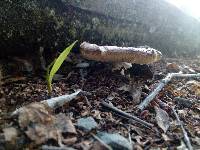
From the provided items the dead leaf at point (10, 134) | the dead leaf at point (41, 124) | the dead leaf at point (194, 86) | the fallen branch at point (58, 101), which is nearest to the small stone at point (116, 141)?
the dead leaf at point (41, 124)

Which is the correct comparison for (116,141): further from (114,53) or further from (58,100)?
(114,53)

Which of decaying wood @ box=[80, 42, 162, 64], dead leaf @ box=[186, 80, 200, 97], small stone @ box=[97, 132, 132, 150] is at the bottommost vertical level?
small stone @ box=[97, 132, 132, 150]

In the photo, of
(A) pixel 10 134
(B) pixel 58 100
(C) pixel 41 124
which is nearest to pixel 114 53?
(B) pixel 58 100

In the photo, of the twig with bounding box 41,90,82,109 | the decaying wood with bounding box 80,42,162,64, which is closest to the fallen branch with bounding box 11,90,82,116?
the twig with bounding box 41,90,82,109

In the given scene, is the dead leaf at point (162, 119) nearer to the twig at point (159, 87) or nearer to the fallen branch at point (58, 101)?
the twig at point (159, 87)

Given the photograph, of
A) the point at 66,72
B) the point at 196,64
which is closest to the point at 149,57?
the point at 66,72

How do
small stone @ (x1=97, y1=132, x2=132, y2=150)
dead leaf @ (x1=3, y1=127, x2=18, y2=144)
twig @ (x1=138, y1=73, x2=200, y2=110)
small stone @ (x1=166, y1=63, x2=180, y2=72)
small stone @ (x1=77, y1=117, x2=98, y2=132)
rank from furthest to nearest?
small stone @ (x1=166, y1=63, x2=180, y2=72) < twig @ (x1=138, y1=73, x2=200, y2=110) < small stone @ (x1=77, y1=117, x2=98, y2=132) < small stone @ (x1=97, y1=132, x2=132, y2=150) < dead leaf @ (x1=3, y1=127, x2=18, y2=144)

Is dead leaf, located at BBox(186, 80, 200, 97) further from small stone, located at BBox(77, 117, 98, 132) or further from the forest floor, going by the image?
small stone, located at BBox(77, 117, 98, 132)
